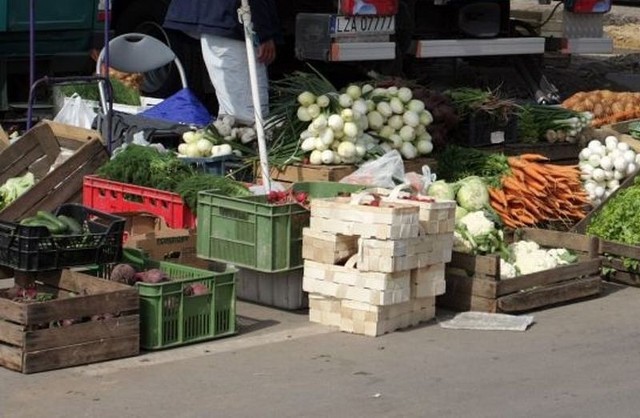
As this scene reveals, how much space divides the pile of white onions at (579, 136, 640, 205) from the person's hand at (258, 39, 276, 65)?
2.49 m

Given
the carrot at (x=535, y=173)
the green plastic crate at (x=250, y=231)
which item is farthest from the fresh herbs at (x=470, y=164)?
the green plastic crate at (x=250, y=231)

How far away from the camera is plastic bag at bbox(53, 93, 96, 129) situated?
1102cm

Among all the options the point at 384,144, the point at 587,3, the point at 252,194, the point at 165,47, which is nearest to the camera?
the point at 252,194

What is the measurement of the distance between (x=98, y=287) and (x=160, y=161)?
204cm

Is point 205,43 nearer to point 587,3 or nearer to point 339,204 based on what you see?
point 339,204

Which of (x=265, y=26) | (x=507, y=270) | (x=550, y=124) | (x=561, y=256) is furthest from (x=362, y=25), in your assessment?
(x=507, y=270)

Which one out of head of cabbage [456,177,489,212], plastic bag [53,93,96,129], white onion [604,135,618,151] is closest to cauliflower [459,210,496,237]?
head of cabbage [456,177,489,212]

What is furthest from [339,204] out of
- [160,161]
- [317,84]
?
[317,84]

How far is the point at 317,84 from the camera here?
10430 mm

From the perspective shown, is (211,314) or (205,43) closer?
(211,314)

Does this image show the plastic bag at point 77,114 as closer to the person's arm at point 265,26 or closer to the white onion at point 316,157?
the person's arm at point 265,26

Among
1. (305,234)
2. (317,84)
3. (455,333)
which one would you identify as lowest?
(455,333)

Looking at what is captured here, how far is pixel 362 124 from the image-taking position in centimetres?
1011

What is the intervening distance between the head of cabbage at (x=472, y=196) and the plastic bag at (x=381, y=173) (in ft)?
1.36
